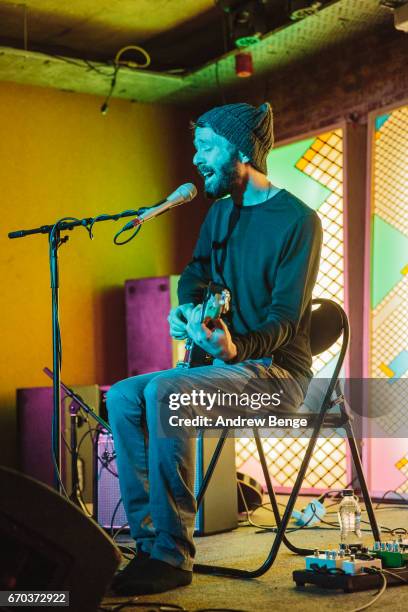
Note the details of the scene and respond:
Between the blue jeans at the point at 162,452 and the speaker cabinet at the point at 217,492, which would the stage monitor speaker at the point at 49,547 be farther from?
the speaker cabinet at the point at 217,492

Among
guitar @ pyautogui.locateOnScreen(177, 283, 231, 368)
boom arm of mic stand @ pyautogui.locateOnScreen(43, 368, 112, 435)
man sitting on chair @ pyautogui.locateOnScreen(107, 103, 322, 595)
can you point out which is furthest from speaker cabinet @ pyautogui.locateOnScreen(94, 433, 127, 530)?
man sitting on chair @ pyautogui.locateOnScreen(107, 103, 322, 595)

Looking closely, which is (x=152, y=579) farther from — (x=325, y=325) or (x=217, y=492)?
(x=217, y=492)

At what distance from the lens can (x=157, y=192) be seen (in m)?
5.66

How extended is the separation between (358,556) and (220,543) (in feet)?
3.18

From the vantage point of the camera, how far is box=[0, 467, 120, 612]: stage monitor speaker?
151 centimetres

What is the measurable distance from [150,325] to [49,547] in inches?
139

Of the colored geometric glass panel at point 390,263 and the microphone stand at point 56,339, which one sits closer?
the microphone stand at point 56,339

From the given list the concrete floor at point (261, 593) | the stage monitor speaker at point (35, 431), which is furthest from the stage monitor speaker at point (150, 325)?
the concrete floor at point (261, 593)

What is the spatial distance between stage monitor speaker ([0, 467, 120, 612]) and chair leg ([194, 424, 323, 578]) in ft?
2.37

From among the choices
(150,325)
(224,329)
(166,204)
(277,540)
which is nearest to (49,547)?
(224,329)

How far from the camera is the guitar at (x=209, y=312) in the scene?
2.05 meters

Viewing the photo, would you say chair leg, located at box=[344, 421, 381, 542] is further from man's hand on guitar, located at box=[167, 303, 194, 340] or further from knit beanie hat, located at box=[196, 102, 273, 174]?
knit beanie hat, located at box=[196, 102, 273, 174]

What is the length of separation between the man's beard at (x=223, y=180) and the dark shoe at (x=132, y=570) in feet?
3.34

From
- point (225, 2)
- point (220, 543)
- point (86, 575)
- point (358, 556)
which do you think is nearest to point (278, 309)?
point (358, 556)
